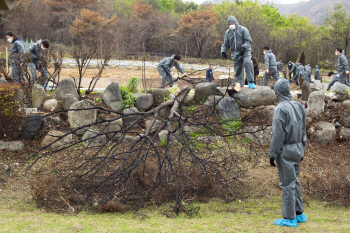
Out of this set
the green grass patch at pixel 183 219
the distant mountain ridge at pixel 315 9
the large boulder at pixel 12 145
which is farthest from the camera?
the distant mountain ridge at pixel 315 9

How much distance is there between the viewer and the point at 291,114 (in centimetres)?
438

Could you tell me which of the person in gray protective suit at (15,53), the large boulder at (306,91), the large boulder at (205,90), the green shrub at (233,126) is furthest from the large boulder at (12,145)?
the large boulder at (306,91)

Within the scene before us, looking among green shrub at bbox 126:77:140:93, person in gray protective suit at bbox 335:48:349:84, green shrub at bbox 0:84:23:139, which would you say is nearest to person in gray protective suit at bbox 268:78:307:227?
green shrub at bbox 0:84:23:139

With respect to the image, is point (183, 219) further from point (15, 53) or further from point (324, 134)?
point (15, 53)

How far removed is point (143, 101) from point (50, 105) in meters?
2.34

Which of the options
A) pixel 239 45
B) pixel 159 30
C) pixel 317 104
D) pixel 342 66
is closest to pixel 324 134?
pixel 317 104

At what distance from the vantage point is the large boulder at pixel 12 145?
7.38 meters

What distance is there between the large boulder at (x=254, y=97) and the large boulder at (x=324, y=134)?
1421 millimetres

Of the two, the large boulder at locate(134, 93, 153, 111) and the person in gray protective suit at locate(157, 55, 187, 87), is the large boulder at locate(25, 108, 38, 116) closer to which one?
the large boulder at locate(134, 93, 153, 111)

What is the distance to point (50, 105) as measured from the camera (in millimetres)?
8539

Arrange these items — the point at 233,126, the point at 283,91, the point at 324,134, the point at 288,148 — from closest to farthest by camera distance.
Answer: the point at 288,148, the point at 283,91, the point at 233,126, the point at 324,134

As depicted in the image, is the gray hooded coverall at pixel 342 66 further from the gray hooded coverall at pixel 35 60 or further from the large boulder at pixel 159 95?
the gray hooded coverall at pixel 35 60

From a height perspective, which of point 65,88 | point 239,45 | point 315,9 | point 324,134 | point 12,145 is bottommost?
point 324,134

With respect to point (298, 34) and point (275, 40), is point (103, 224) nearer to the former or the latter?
point (275, 40)
